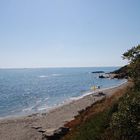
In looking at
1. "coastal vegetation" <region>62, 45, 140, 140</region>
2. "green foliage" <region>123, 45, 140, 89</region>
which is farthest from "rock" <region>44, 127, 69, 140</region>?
"green foliage" <region>123, 45, 140, 89</region>

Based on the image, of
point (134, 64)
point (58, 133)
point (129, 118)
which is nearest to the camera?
point (129, 118)

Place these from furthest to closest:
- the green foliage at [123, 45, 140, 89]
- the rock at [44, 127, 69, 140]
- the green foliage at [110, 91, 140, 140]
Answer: the rock at [44, 127, 69, 140]
the green foliage at [123, 45, 140, 89]
the green foliage at [110, 91, 140, 140]

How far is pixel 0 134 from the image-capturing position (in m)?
35.0

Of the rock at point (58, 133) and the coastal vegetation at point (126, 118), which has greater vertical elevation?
the coastal vegetation at point (126, 118)

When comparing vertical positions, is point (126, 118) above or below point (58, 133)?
above

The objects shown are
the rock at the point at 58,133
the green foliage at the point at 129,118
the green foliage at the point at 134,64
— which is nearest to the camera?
the green foliage at the point at 129,118

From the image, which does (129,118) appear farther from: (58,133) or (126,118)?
(58,133)

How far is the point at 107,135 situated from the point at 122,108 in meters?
5.12

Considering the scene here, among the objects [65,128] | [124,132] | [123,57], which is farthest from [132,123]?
[65,128]

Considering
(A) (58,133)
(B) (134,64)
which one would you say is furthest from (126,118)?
(A) (58,133)

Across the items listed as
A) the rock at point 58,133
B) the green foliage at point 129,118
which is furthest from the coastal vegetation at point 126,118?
the rock at point 58,133

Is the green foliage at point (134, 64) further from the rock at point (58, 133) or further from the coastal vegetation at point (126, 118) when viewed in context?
the rock at point (58, 133)

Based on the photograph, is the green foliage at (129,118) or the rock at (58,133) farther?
the rock at (58,133)

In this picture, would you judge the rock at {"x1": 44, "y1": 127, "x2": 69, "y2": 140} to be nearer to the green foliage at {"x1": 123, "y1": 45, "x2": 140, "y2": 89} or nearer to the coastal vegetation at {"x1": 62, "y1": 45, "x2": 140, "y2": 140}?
the coastal vegetation at {"x1": 62, "y1": 45, "x2": 140, "y2": 140}
